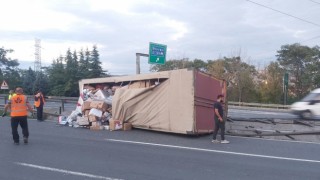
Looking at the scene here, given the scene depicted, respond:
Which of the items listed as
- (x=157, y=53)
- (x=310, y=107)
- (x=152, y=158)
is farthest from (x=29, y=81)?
(x=152, y=158)

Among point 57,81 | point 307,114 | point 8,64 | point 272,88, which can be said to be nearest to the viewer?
point 307,114

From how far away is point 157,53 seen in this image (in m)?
23.2

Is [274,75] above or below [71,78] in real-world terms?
above

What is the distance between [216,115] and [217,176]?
5.25 m

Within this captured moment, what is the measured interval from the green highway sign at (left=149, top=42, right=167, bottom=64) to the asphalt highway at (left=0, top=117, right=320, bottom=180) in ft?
32.2

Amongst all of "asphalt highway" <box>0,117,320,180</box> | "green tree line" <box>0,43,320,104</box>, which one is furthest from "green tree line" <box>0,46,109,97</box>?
"asphalt highway" <box>0,117,320,180</box>

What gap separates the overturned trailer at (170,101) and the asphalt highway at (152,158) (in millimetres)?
821

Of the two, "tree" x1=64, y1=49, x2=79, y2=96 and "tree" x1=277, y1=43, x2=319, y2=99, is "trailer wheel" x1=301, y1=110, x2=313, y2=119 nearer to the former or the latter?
"tree" x1=64, y1=49, x2=79, y2=96

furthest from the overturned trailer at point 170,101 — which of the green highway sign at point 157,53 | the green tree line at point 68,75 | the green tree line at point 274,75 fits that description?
the green tree line at point 274,75

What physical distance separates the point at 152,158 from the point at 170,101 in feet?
17.6

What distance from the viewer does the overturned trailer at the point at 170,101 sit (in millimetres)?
13961

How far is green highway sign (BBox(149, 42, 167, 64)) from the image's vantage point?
75.0ft

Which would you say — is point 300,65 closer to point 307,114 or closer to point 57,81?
point 57,81

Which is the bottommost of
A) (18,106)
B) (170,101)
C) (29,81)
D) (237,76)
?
(18,106)
